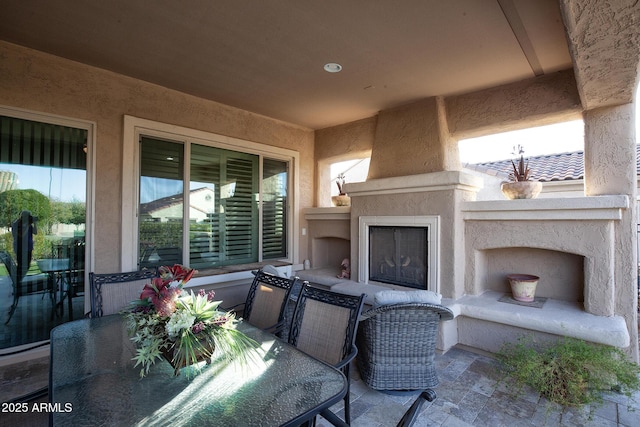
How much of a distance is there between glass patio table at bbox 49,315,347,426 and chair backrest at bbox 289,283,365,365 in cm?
33

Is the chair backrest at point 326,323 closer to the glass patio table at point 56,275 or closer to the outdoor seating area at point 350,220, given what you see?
the outdoor seating area at point 350,220

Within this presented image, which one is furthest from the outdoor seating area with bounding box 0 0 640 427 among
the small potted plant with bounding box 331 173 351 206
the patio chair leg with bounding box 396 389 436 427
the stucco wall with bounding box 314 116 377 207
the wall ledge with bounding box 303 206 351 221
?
the small potted plant with bounding box 331 173 351 206

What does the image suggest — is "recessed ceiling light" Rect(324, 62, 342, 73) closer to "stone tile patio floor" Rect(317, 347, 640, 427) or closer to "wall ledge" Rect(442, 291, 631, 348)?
"wall ledge" Rect(442, 291, 631, 348)

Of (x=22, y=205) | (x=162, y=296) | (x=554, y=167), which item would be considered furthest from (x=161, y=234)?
(x=554, y=167)

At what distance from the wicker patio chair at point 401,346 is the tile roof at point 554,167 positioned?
115 inches

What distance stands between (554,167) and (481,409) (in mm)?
4239

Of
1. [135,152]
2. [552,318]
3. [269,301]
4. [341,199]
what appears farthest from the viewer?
[341,199]

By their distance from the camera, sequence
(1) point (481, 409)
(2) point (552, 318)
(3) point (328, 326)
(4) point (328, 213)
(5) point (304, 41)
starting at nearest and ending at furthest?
(3) point (328, 326)
(1) point (481, 409)
(5) point (304, 41)
(2) point (552, 318)
(4) point (328, 213)

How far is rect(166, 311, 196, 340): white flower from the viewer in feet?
4.42

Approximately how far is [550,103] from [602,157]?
28.4 inches

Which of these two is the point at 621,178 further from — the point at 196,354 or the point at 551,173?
the point at 196,354

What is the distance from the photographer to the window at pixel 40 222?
2840 millimetres

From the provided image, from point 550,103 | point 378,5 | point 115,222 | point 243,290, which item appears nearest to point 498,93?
point 550,103

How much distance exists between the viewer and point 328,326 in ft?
6.33
